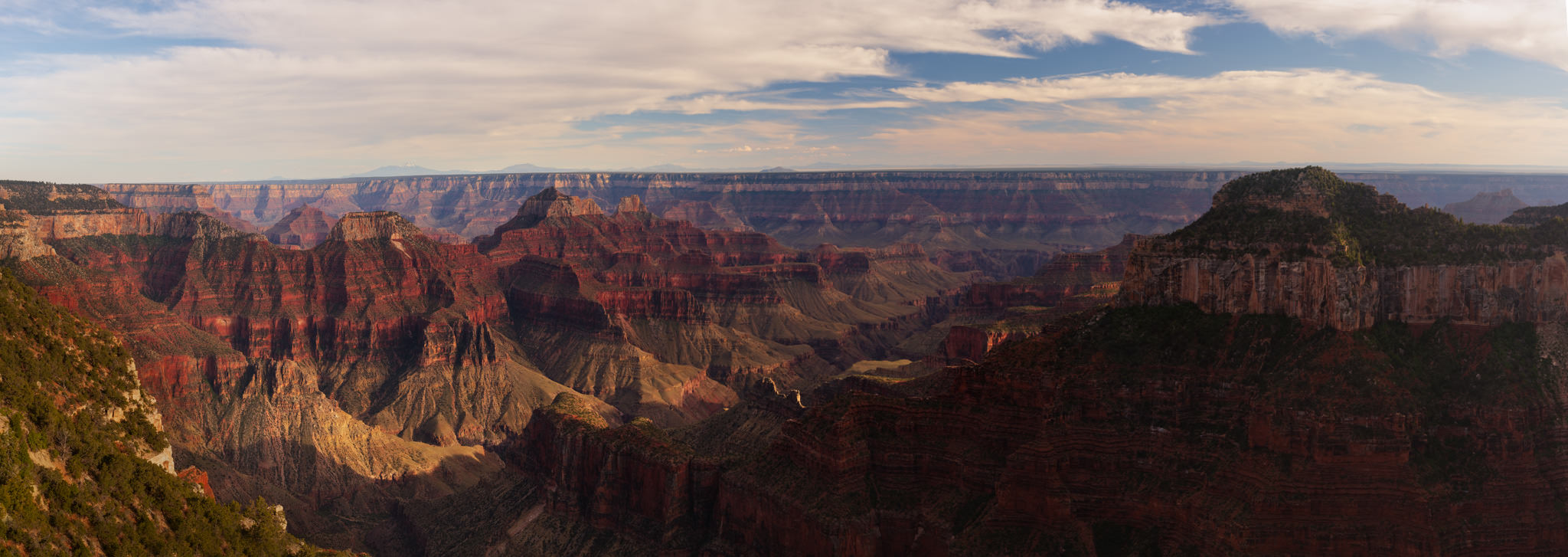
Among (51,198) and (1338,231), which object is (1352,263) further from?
(51,198)

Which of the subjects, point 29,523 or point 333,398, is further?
point 333,398

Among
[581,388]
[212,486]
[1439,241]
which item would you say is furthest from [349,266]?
[1439,241]

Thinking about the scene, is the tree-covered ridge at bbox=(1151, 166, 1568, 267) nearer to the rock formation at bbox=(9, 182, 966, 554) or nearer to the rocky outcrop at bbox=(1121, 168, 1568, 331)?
the rocky outcrop at bbox=(1121, 168, 1568, 331)

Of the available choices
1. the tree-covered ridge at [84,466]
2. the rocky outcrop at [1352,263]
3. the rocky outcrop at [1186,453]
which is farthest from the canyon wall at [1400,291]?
the tree-covered ridge at [84,466]

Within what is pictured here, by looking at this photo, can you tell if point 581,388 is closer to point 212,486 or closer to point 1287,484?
point 212,486

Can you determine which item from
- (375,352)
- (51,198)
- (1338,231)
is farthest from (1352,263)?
(51,198)

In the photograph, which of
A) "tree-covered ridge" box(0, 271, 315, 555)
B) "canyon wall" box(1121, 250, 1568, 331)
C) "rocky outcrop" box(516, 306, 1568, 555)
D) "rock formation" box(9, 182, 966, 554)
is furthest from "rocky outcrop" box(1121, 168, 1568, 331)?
"rock formation" box(9, 182, 966, 554)
